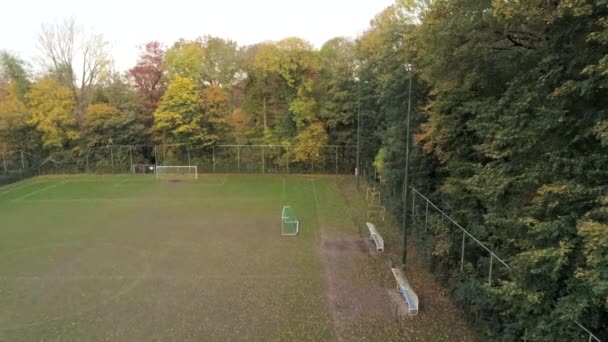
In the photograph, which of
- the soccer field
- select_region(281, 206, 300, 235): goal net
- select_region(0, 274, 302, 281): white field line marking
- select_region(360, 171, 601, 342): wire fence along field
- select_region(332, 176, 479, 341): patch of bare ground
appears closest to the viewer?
select_region(360, 171, 601, 342): wire fence along field

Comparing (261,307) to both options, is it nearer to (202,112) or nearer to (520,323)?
(520,323)

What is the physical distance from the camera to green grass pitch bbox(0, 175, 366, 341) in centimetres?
829

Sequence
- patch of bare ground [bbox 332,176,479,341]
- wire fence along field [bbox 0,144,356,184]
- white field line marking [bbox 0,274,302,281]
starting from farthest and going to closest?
wire fence along field [bbox 0,144,356,184] < white field line marking [bbox 0,274,302,281] < patch of bare ground [bbox 332,176,479,341]

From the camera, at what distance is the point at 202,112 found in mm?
31141

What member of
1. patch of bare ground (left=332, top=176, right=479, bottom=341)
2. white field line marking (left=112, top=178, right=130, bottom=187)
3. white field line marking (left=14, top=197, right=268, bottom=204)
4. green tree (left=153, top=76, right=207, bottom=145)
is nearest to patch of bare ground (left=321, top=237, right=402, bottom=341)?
patch of bare ground (left=332, top=176, right=479, bottom=341)

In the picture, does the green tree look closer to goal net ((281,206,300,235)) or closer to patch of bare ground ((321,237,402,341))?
goal net ((281,206,300,235))

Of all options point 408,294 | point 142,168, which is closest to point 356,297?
point 408,294

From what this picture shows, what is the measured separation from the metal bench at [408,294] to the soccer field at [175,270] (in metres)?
0.77

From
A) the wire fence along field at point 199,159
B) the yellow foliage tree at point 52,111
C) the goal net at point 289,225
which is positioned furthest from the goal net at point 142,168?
the goal net at point 289,225

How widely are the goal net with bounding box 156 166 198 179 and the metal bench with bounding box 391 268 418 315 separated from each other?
22492 mm

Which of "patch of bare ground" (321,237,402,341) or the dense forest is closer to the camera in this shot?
the dense forest

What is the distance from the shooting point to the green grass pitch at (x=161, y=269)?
27.2 feet

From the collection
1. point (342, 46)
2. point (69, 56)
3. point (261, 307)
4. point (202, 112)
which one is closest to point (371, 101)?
point (342, 46)

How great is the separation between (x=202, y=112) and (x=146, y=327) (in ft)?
82.2
